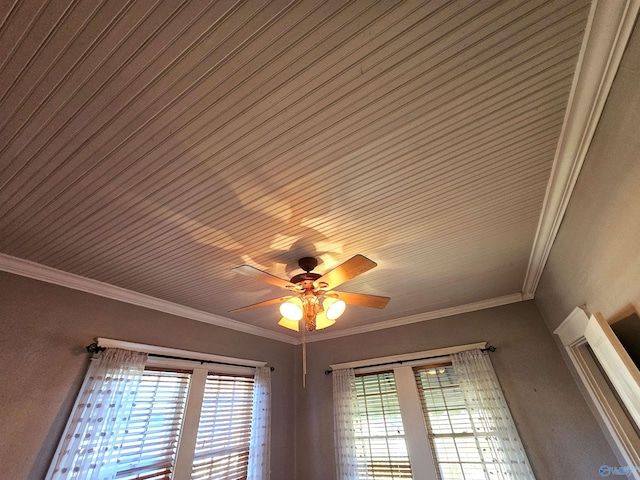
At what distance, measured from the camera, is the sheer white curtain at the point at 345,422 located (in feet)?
10.1

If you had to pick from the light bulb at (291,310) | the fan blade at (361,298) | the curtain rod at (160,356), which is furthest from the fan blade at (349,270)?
the curtain rod at (160,356)

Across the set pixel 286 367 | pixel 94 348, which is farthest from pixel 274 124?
pixel 286 367

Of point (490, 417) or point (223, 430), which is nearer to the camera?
point (490, 417)

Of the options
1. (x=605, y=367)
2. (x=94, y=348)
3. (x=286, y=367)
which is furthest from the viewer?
(x=286, y=367)

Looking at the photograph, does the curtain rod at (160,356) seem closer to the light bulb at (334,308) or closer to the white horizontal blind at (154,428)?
the white horizontal blind at (154,428)

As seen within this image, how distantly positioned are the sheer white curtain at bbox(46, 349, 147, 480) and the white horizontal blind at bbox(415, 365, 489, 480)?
2.90 metres

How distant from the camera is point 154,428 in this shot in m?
2.39

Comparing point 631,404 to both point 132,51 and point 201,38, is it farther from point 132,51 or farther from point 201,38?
point 132,51

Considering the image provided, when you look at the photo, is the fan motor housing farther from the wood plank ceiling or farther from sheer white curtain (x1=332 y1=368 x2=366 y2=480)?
sheer white curtain (x1=332 y1=368 x2=366 y2=480)

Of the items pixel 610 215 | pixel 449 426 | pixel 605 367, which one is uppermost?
pixel 610 215

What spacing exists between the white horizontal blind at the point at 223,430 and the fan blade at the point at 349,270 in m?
2.03

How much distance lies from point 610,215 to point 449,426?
8.79ft

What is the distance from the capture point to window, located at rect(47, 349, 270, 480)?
1.96 metres

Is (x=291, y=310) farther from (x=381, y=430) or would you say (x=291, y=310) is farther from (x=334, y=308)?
(x=381, y=430)
